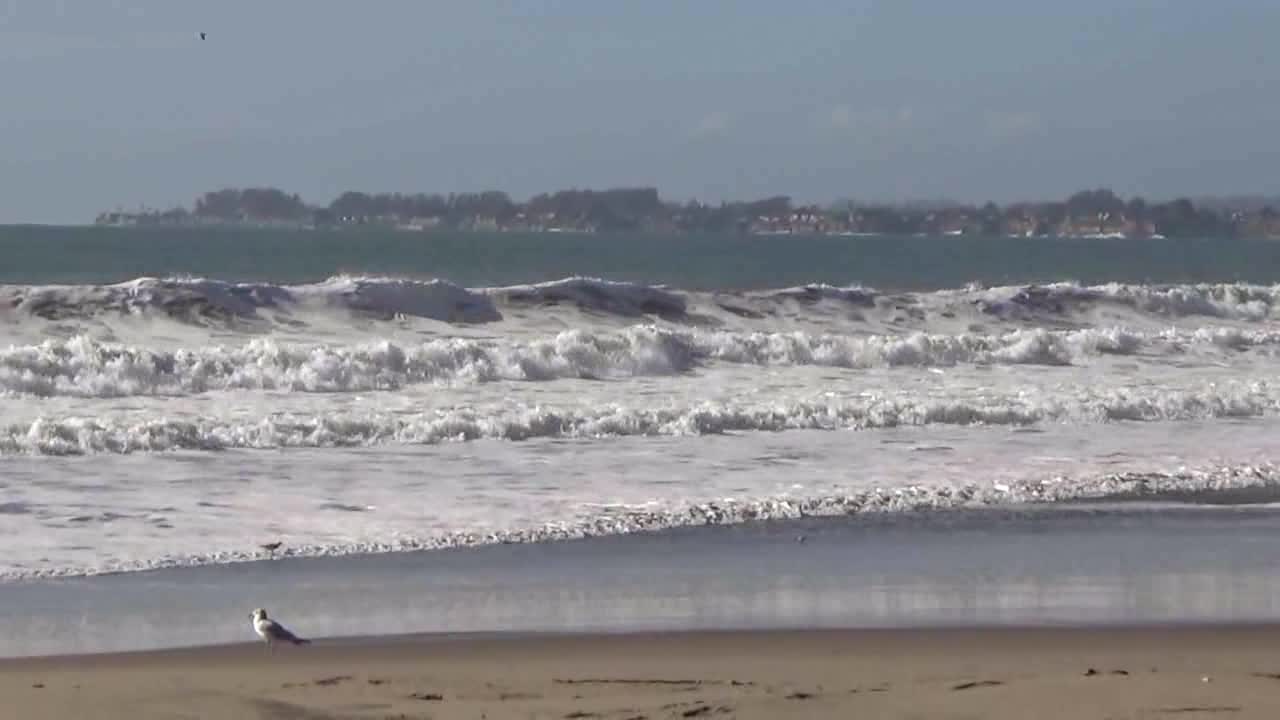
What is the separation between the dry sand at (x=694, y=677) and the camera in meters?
7.70

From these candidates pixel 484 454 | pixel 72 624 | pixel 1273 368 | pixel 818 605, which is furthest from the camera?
pixel 1273 368

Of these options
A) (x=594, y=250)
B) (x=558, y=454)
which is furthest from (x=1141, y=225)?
(x=558, y=454)

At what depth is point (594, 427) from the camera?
57.3ft

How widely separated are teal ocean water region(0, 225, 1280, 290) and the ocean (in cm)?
1874

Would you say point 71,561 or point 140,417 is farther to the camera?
point 140,417

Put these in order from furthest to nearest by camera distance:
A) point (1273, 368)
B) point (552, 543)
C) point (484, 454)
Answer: point (1273, 368), point (484, 454), point (552, 543)

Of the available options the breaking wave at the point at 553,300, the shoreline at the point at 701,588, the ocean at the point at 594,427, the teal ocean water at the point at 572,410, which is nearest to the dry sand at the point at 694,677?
the shoreline at the point at 701,588

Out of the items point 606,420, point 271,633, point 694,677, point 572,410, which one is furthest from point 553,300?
point 694,677

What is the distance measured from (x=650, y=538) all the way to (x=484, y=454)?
392 centimetres

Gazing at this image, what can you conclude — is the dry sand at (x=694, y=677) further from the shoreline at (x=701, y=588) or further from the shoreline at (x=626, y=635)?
the shoreline at (x=701, y=588)

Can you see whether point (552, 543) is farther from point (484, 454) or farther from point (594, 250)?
point (594, 250)

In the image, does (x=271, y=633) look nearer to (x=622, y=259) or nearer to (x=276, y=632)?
(x=276, y=632)

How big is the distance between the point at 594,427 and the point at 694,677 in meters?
9.14

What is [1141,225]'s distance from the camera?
310 ft
